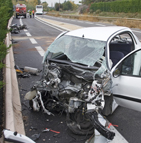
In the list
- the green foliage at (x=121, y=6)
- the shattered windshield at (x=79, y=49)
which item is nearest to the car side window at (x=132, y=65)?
the shattered windshield at (x=79, y=49)

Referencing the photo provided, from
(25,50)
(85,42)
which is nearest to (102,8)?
(25,50)

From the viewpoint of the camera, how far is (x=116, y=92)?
3.96 meters

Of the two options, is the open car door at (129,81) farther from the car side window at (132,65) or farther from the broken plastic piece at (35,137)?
the broken plastic piece at (35,137)

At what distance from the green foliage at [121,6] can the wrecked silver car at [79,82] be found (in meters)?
39.0

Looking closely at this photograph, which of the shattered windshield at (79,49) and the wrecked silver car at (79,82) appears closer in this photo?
the wrecked silver car at (79,82)

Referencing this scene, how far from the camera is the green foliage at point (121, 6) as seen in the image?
1607 inches

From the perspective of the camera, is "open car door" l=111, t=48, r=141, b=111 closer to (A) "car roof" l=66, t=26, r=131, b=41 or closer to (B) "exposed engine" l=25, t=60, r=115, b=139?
(B) "exposed engine" l=25, t=60, r=115, b=139

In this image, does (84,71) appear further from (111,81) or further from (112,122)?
→ (112,122)

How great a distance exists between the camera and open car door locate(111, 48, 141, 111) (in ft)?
12.1

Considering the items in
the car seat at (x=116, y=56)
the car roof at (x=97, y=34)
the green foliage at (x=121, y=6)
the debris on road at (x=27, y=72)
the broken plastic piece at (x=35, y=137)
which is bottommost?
the broken plastic piece at (x=35, y=137)

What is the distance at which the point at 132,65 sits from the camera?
3.87 m

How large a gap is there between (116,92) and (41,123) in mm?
1688

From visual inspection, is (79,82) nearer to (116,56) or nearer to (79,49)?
(79,49)

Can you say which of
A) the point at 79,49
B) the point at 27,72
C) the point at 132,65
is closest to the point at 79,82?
the point at 79,49
